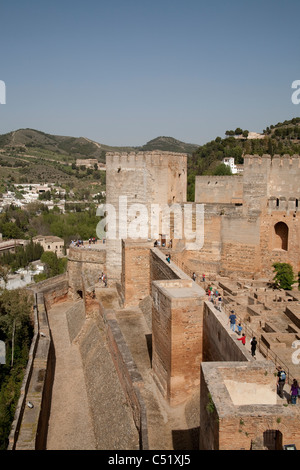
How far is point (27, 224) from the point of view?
59438mm

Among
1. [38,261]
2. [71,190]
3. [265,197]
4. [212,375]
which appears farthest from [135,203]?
[71,190]

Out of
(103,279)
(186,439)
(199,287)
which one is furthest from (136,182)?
(186,439)

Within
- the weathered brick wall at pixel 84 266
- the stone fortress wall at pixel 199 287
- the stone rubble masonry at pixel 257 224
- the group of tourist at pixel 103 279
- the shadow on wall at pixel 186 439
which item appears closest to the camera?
the stone fortress wall at pixel 199 287

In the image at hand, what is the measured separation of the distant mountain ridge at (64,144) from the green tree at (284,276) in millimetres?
100851

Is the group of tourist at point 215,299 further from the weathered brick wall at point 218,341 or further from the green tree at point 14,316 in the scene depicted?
the green tree at point 14,316

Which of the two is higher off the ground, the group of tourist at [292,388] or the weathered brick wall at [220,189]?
the weathered brick wall at [220,189]

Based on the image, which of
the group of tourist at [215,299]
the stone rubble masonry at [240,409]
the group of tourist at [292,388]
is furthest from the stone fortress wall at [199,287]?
the group of tourist at [292,388]

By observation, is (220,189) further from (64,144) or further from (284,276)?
(64,144)

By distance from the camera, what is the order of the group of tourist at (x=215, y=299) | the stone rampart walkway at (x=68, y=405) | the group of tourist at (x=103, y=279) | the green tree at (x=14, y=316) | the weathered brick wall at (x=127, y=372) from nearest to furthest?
the weathered brick wall at (x=127, y=372) < the group of tourist at (x=215, y=299) < the stone rampart walkway at (x=68, y=405) < the group of tourist at (x=103, y=279) < the green tree at (x=14, y=316)

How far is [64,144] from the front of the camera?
144m

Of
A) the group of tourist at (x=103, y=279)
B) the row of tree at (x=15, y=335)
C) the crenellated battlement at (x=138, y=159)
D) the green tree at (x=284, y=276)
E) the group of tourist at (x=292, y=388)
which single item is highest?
the crenellated battlement at (x=138, y=159)

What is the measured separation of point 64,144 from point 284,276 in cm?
13755

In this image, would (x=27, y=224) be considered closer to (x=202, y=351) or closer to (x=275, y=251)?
(x=275, y=251)

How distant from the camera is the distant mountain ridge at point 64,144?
121375 millimetres
